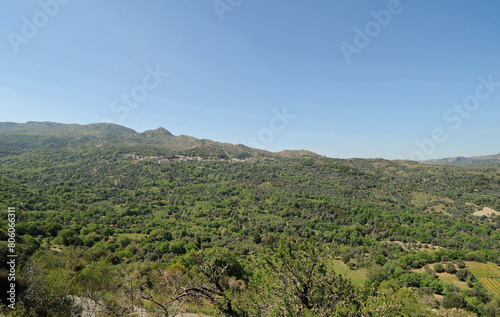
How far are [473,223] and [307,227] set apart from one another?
77.2 metres

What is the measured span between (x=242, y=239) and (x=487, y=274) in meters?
66.9

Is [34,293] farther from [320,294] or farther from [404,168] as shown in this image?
[404,168]

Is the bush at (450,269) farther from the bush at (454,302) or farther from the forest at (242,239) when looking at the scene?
the bush at (454,302)

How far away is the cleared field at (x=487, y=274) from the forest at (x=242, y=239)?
0.39 meters

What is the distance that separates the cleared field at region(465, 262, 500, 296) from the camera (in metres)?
47.1

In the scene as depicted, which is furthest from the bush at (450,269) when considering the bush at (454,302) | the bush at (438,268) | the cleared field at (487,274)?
the bush at (454,302)

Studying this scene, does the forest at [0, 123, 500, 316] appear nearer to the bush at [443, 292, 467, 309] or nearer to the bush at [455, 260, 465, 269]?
the bush at [443, 292, 467, 309]

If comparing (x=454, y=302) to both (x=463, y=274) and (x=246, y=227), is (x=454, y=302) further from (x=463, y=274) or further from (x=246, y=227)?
(x=246, y=227)

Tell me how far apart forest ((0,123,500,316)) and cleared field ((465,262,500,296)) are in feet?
1.27

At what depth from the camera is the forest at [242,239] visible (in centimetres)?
794

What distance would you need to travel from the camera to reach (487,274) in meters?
52.0

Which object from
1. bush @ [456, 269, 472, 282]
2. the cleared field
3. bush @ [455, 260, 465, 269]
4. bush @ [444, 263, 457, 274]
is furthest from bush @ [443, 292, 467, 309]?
bush @ [455, 260, 465, 269]

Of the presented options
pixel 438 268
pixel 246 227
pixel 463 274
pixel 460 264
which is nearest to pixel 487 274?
pixel 460 264

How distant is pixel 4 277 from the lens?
13.1 m
